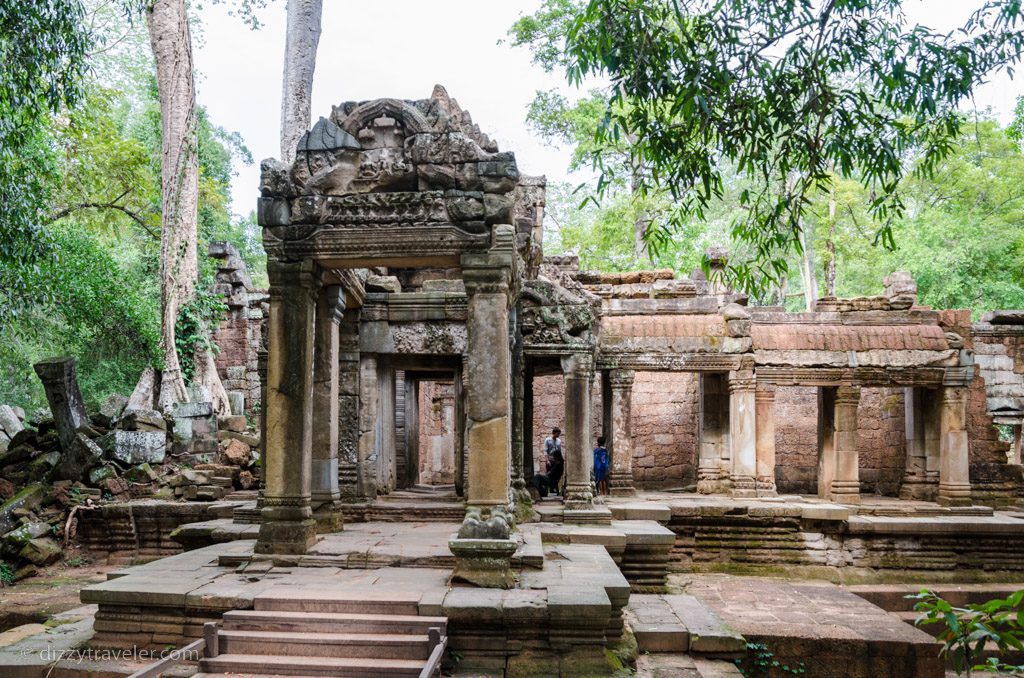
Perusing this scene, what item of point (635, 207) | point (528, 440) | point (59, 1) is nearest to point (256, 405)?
point (528, 440)

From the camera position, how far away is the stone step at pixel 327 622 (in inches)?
209

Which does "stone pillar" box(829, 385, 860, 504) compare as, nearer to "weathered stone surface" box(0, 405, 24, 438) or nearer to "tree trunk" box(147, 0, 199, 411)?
"tree trunk" box(147, 0, 199, 411)

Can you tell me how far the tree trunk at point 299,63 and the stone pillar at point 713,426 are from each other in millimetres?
10119

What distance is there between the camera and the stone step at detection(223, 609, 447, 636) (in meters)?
5.31

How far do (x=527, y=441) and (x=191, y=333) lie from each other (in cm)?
758

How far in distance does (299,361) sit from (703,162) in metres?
3.75

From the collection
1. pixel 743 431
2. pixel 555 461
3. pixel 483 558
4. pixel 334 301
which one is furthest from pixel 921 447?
pixel 334 301

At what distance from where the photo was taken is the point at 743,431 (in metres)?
12.1

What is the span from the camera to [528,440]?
11.8 meters

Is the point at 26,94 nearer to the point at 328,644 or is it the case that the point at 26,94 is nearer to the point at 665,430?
the point at 328,644

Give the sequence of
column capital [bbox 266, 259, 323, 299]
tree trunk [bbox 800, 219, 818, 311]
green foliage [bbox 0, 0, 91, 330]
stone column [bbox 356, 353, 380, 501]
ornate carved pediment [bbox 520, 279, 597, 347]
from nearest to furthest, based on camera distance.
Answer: column capital [bbox 266, 259, 323, 299]
green foliage [bbox 0, 0, 91, 330]
stone column [bbox 356, 353, 380, 501]
ornate carved pediment [bbox 520, 279, 597, 347]
tree trunk [bbox 800, 219, 818, 311]

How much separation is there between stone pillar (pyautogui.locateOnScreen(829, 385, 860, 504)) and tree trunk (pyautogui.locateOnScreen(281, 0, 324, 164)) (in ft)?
39.4

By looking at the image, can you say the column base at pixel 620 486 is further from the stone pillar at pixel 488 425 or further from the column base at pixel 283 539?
the column base at pixel 283 539

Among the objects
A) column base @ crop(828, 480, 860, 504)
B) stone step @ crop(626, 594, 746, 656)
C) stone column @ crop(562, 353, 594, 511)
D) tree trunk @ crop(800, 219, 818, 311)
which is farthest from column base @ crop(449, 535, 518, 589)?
tree trunk @ crop(800, 219, 818, 311)
